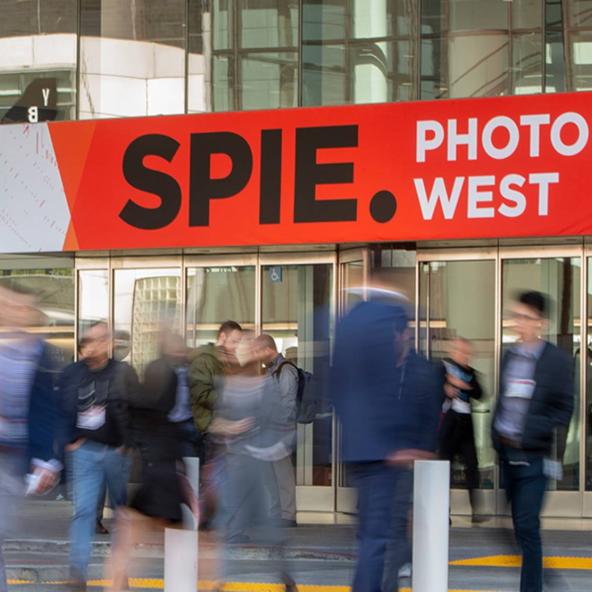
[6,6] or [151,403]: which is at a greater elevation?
[6,6]

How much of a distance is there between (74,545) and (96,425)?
79 cm

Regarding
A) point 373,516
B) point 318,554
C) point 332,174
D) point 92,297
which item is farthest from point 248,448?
point 92,297

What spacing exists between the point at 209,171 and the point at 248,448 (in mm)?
6518

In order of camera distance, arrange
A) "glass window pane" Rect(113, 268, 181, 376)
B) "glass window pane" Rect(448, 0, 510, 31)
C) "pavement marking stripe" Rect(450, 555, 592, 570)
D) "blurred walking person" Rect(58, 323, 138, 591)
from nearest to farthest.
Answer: "blurred walking person" Rect(58, 323, 138, 591) → "pavement marking stripe" Rect(450, 555, 592, 570) → "glass window pane" Rect(448, 0, 510, 31) → "glass window pane" Rect(113, 268, 181, 376)

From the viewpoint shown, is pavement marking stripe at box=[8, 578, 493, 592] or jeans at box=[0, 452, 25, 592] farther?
pavement marking stripe at box=[8, 578, 493, 592]

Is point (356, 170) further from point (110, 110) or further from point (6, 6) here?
point (6, 6)

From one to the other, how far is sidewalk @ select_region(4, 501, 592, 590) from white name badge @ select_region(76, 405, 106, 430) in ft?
5.93

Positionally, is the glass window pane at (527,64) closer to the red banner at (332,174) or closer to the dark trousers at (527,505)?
the red banner at (332,174)

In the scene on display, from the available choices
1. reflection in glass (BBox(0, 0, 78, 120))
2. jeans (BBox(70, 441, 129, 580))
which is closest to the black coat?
jeans (BBox(70, 441, 129, 580))

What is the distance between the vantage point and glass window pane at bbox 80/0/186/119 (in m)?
15.7

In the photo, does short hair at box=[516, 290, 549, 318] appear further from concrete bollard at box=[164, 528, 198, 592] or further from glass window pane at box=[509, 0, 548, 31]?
glass window pane at box=[509, 0, 548, 31]

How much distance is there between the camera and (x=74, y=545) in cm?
904

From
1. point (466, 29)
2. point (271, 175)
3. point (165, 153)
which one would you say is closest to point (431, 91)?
point (466, 29)

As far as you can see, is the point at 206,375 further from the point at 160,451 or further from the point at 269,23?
the point at 269,23
